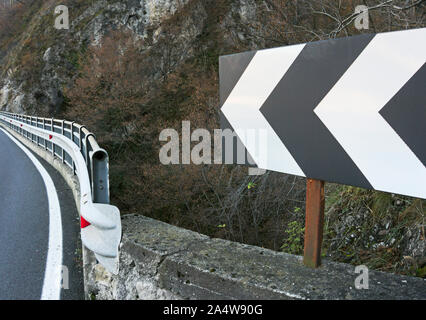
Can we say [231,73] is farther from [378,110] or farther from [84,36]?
[84,36]

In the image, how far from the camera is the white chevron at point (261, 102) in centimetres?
196

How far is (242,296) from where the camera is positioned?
1.92 metres

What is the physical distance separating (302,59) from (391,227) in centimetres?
279

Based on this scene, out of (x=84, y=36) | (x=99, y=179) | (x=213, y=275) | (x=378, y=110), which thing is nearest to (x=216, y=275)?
(x=213, y=275)

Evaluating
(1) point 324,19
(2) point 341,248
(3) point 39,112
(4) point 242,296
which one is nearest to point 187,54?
(3) point 39,112

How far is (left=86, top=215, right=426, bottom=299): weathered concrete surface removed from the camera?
1.84 m

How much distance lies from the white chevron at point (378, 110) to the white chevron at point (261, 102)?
33 cm

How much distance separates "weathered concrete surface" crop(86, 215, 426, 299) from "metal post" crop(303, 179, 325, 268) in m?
0.13

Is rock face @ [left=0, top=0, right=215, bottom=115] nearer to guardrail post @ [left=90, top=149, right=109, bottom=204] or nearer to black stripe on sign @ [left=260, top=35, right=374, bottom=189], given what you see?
guardrail post @ [left=90, top=149, right=109, bottom=204]

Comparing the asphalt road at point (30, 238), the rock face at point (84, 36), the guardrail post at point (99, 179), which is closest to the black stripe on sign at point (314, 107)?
the guardrail post at point (99, 179)

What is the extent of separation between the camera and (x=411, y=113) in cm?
147

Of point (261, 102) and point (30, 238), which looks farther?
point (30, 238)

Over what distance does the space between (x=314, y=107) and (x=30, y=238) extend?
12.9 ft
